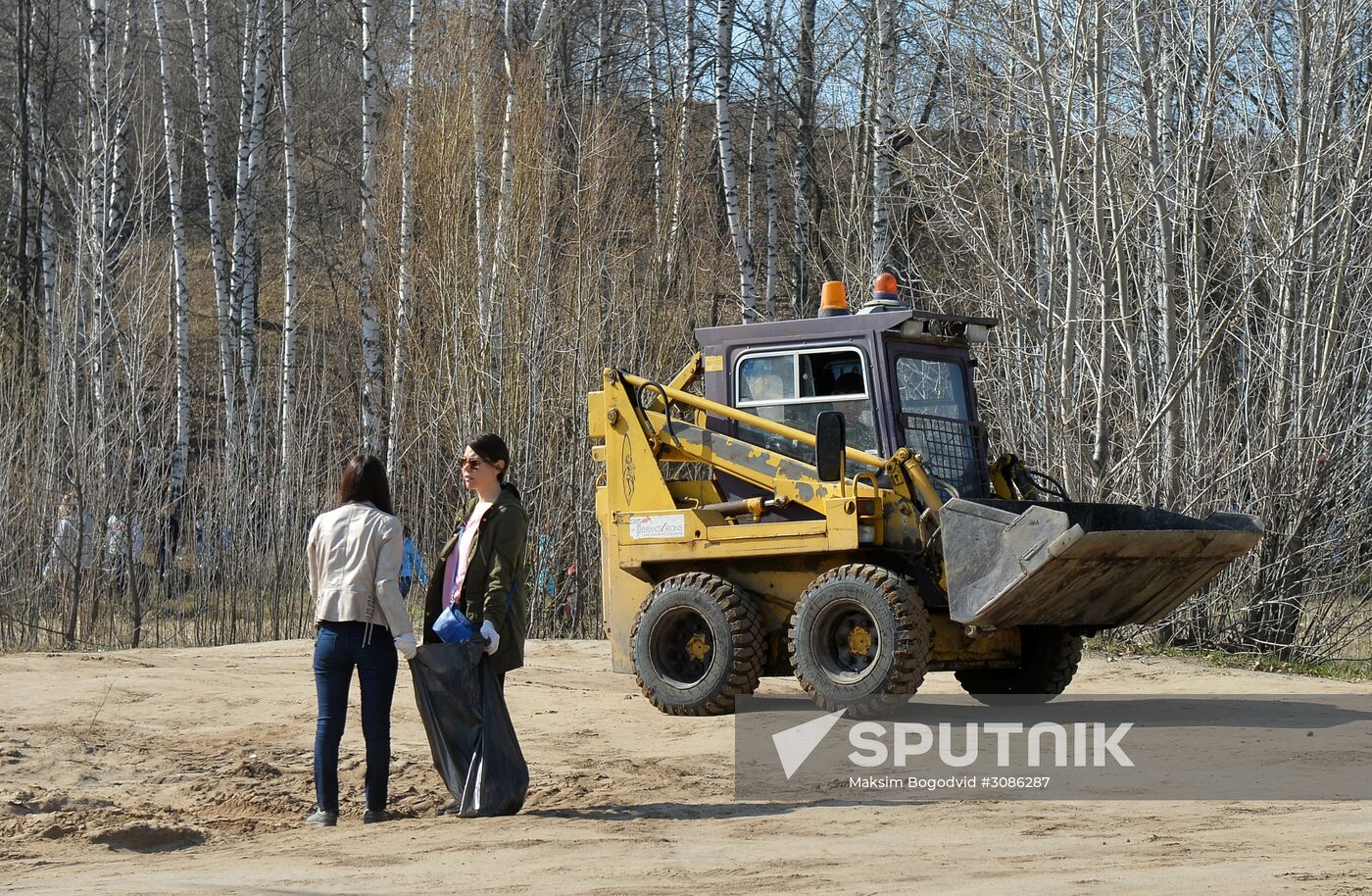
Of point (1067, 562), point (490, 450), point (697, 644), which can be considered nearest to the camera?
point (490, 450)

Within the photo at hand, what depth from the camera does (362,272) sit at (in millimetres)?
21719

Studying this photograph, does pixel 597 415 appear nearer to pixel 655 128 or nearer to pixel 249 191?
pixel 249 191

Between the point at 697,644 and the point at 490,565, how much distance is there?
12.8ft

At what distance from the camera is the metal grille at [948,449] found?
11.1 meters

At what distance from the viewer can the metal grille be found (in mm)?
11094

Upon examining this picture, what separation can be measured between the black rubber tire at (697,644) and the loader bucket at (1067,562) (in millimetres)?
1381

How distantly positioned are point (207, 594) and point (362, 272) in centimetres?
659

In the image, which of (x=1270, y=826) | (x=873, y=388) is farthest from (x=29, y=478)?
(x=1270, y=826)

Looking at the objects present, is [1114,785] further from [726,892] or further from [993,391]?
[993,391]

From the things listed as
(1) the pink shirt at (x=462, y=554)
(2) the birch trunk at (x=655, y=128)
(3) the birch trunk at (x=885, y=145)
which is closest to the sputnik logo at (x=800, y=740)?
(1) the pink shirt at (x=462, y=554)

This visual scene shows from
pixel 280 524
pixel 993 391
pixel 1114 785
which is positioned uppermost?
pixel 993 391

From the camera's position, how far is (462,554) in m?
7.66

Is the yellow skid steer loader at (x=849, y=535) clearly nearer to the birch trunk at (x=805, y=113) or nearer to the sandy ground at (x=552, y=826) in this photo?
the sandy ground at (x=552, y=826)

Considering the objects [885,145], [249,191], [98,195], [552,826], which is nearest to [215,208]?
[249,191]
